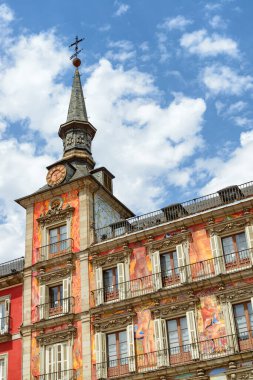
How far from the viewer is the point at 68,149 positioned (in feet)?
152

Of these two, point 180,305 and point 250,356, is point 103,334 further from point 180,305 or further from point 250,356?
point 250,356

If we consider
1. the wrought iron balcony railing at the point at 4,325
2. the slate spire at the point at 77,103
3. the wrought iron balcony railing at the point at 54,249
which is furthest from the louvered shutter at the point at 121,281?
the slate spire at the point at 77,103

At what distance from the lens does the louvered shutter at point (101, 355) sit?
110 feet

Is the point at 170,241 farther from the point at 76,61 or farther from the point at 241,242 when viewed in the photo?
the point at 76,61

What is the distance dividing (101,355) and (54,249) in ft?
27.1

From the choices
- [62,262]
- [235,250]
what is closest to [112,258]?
[62,262]

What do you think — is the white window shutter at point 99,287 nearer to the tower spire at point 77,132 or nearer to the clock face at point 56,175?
the clock face at point 56,175

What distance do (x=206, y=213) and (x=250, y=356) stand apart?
28.0 ft

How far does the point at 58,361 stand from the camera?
35125mm

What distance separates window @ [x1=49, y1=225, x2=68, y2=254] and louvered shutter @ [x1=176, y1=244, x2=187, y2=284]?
796 cm

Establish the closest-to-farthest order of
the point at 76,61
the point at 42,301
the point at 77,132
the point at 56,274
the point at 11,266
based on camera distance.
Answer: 1. the point at 42,301
2. the point at 56,274
3. the point at 11,266
4. the point at 77,132
5. the point at 76,61

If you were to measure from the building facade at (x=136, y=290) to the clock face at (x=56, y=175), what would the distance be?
2.56 feet

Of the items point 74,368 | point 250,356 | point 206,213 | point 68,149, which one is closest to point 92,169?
point 68,149

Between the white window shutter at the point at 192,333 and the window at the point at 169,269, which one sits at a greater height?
→ the window at the point at 169,269
